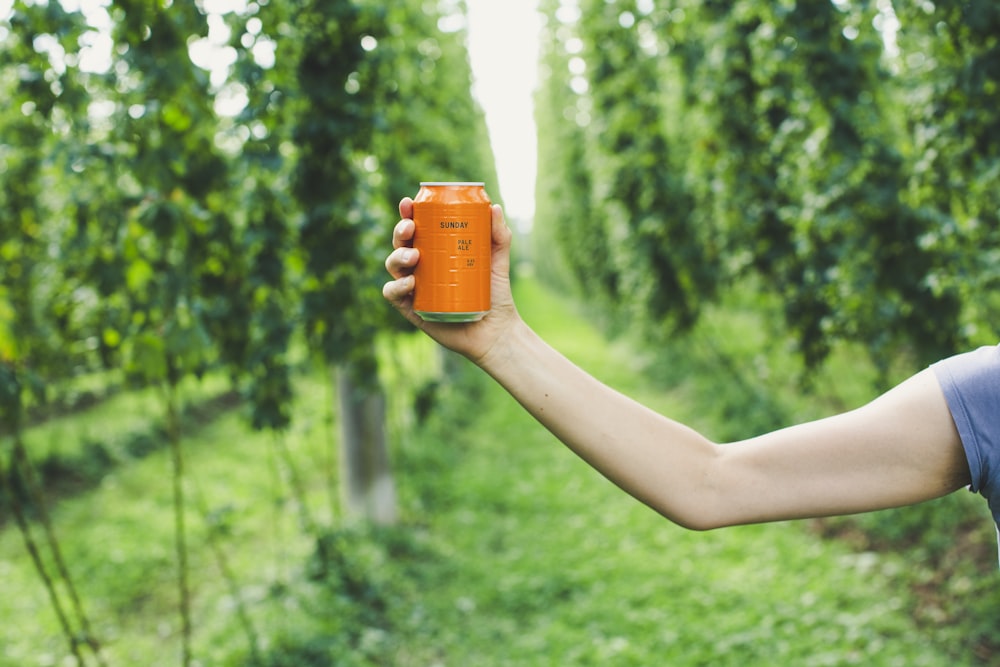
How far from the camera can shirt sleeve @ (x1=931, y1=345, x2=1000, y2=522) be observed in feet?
3.80

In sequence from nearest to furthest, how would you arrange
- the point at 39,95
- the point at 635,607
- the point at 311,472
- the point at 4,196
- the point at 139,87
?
the point at 39,95 < the point at 139,87 < the point at 635,607 < the point at 4,196 < the point at 311,472

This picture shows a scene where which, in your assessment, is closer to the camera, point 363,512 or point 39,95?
point 39,95

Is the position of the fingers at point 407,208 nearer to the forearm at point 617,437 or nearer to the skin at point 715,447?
the skin at point 715,447

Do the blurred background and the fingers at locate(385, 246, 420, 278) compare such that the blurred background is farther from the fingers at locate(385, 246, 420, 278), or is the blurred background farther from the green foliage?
the fingers at locate(385, 246, 420, 278)

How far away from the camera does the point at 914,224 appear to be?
141 inches

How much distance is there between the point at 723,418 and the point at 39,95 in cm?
626

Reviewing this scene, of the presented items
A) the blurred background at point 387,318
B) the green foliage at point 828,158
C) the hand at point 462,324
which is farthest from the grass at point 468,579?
the hand at point 462,324

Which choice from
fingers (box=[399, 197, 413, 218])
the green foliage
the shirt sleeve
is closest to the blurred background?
the green foliage

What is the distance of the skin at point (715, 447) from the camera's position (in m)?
1.23

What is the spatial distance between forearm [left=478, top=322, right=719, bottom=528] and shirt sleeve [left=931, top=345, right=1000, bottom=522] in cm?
37

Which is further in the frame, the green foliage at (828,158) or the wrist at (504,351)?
the green foliage at (828,158)

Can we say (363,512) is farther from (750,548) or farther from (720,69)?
(720,69)

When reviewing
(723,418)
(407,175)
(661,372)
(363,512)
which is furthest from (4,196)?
(661,372)

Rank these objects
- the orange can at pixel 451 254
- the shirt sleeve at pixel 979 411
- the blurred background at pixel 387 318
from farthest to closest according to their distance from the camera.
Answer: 1. the blurred background at pixel 387 318
2. the orange can at pixel 451 254
3. the shirt sleeve at pixel 979 411
